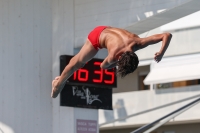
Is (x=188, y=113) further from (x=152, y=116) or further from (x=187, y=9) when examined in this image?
(x=187, y=9)

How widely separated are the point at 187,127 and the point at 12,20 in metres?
11.2

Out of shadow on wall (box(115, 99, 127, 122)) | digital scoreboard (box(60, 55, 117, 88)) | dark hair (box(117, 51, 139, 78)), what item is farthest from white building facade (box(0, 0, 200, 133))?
shadow on wall (box(115, 99, 127, 122))

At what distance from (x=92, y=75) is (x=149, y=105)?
1015 cm

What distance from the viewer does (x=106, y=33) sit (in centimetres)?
642

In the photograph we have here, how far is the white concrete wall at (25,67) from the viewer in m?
9.26

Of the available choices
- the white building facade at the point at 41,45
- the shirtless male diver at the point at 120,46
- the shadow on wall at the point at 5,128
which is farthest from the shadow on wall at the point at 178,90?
the shirtless male diver at the point at 120,46

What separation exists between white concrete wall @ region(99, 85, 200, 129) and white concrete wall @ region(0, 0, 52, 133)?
934 cm

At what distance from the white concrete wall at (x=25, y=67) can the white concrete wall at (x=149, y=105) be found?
9341mm

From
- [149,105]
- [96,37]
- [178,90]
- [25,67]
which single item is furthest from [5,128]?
[149,105]

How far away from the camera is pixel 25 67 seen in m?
9.45

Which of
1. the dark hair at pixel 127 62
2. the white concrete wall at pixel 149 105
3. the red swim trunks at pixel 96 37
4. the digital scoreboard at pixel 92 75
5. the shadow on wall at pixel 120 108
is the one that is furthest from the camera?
the shadow on wall at pixel 120 108

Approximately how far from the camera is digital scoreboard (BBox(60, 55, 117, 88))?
948cm

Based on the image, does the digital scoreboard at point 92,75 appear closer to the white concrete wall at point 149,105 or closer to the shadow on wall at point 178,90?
the white concrete wall at point 149,105

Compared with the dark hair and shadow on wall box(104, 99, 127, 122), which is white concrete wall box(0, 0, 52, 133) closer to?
the dark hair
